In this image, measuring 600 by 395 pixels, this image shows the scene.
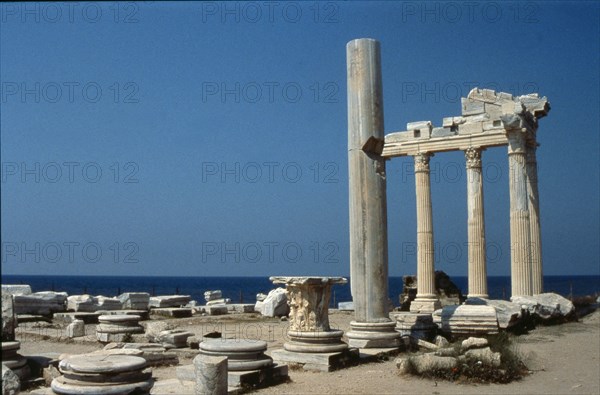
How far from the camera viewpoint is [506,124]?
23.3 metres

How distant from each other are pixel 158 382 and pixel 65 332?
9.02 meters

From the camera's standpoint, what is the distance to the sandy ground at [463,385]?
10.1m

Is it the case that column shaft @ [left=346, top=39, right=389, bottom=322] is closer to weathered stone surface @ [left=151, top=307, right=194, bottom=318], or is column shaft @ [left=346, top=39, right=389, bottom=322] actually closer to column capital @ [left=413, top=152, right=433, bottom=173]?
weathered stone surface @ [left=151, top=307, right=194, bottom=318]

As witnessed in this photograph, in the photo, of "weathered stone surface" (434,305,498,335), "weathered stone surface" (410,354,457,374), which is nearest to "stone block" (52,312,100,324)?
"weathered stone surface" (434,305,498,335)

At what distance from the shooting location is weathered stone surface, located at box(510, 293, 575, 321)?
20.5m

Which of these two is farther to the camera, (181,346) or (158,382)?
(181,346)

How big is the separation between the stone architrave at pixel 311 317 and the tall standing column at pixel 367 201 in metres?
1.07

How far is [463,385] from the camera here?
1048cm

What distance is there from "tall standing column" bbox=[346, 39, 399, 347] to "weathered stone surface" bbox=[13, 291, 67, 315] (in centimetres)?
1321

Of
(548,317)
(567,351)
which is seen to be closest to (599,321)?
(548,317)

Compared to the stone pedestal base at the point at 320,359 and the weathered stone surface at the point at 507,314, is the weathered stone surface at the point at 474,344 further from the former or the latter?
the weathered stone surface at the point at 507,314

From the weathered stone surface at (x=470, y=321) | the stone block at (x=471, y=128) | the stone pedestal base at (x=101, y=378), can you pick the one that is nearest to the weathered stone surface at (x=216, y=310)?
the weathered stone surface at (x=470, y=321)

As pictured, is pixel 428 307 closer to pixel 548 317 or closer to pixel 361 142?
pixel 548 317

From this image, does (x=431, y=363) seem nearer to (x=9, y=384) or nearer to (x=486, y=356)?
(x=486, y=356)
